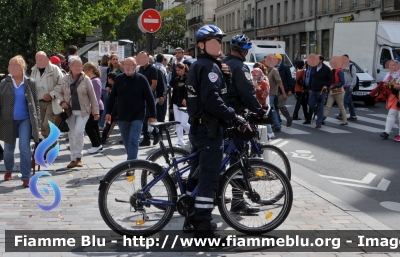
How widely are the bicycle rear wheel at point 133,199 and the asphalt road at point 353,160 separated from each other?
2.40 m

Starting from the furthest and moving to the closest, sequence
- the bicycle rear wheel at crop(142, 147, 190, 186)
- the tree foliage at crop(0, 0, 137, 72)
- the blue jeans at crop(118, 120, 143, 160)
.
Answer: the tree foliage at crop(0, 0, 137, 72) → the blue jeans at crop(118, 120, 143, 160) → the bicycle rear wheel at crop(142, 147, 190, 186)

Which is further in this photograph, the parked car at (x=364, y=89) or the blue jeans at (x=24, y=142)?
the parked car at (x=364, y=89)

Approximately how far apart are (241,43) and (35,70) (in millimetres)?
5880

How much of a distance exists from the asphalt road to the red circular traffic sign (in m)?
3.65

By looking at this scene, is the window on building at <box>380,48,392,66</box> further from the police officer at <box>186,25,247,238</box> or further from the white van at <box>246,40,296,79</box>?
the police officer at <box>186,25,247,238</box>

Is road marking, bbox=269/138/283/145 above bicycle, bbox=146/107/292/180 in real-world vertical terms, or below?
below

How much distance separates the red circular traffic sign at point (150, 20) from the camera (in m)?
14.2

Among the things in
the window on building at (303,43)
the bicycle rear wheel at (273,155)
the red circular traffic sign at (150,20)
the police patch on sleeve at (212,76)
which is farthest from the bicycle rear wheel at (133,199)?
the window on building at (303,43)

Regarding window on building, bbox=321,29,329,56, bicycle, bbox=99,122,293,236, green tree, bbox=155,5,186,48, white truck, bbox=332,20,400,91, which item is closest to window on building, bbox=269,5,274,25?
window on building, bbox=321,29,329,56

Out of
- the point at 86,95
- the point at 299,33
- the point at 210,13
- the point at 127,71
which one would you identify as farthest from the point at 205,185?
the point at 210,13

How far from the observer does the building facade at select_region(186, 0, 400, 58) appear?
4359 centimetres

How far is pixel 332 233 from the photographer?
6.41m

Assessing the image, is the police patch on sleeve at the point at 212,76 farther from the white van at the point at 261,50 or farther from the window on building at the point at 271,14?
the window on building at the point at 271,14

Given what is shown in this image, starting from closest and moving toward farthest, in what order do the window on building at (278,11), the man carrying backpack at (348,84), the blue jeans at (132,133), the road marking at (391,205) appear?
the road marking at (391,205) → the blue jeans at (132,133) → the man carrying backpack at (348,84) → the window on building at (278,11)
